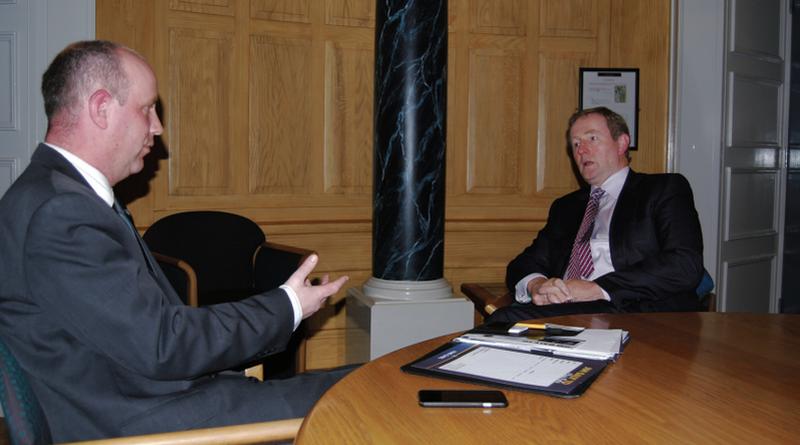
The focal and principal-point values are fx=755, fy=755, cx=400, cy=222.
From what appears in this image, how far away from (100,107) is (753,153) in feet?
15.5

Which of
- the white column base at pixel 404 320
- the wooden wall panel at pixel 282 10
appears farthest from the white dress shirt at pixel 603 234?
the wooden wall panel at pixel 282 10

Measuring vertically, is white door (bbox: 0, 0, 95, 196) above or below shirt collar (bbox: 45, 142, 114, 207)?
above

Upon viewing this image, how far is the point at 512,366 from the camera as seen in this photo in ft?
4.68

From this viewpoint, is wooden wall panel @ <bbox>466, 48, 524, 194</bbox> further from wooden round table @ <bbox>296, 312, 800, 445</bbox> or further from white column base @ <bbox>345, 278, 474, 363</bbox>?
wooden round table @ <bbox>296, 312, 800, 445</bbox>

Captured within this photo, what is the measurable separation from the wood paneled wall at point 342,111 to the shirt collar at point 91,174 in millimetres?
2766

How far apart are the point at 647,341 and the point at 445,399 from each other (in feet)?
2.25

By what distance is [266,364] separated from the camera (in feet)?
12.1

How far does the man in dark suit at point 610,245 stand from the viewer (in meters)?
2.98

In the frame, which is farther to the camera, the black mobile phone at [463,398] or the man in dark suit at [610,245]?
the man in dark suit at [610,245]

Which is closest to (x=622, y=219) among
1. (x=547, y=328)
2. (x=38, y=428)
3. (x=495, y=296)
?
(x=495, y=296)

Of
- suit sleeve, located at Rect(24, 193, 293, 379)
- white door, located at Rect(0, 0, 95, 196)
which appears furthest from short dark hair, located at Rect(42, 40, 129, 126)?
white door, located at Rect(0, 0, 95, 196)

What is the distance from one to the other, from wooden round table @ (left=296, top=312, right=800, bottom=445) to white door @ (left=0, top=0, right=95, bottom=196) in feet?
10.5

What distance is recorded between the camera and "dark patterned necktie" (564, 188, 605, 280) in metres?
3.23

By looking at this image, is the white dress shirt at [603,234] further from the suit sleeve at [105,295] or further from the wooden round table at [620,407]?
the suit sleeve at [105,295]
